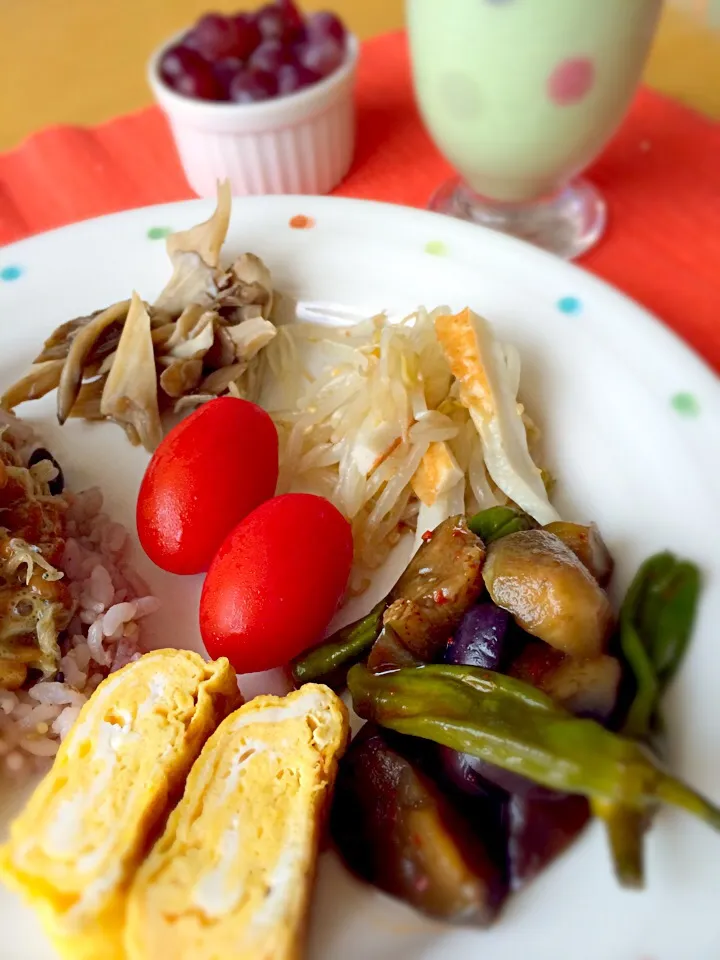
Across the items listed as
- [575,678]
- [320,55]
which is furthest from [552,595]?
[320,55]

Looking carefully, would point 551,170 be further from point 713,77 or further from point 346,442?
point 713,77

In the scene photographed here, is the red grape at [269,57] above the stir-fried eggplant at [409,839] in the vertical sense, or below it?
above

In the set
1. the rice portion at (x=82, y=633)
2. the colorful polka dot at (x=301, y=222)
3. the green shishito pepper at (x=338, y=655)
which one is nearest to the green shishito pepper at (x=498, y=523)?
the green shishito pepper at (x=338, y=655)

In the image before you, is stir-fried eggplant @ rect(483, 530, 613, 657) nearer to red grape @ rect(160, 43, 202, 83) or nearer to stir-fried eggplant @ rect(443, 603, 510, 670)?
stir-fried eggplant @ rect(443, 603, 510, 670)

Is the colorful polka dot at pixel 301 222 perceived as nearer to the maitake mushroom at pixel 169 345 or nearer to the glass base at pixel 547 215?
the maitake mushroom at pixel 169 345

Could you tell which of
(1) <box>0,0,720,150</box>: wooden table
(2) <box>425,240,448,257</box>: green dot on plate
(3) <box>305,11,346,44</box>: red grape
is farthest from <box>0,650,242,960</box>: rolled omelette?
(1) <box>0,0,720,150</box>: wooden table
